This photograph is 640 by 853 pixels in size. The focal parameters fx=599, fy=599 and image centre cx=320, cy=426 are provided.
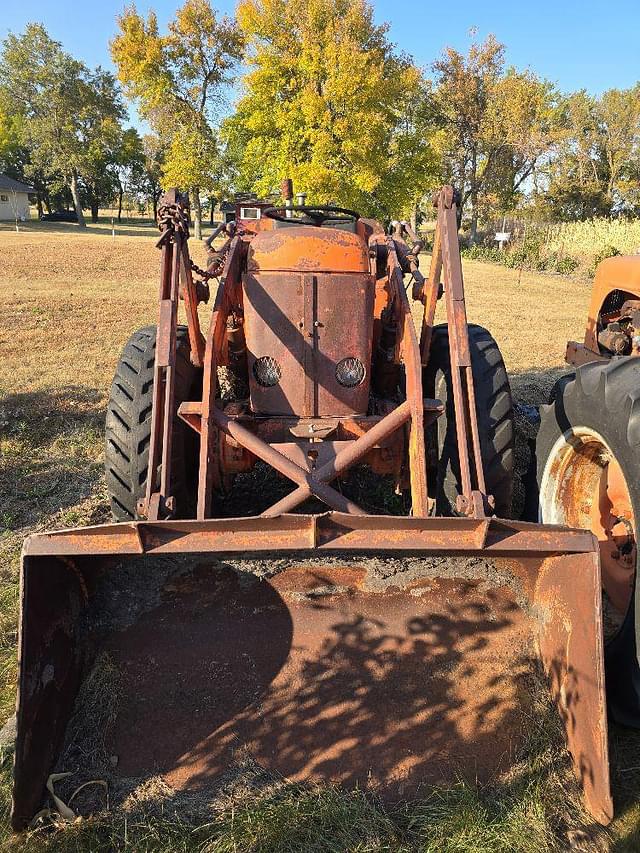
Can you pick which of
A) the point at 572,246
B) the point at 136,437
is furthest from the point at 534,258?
the point at 136,437

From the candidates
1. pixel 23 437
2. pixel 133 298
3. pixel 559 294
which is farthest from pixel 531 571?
pixel 559 294

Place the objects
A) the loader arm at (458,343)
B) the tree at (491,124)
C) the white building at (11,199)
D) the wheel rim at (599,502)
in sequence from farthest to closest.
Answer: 1. the white building at (11,199)
2. the tree at (491,124)
3. the wheel rim at (599,502)
4. the loader arm at (458,343)

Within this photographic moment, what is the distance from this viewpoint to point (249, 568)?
2.81m

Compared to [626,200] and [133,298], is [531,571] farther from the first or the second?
[626,200]

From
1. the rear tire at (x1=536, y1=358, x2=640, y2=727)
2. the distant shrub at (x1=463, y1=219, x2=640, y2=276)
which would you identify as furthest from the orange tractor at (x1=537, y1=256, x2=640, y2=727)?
the distant shrub at (x1=463, y1=219, x2=640, y2=276)

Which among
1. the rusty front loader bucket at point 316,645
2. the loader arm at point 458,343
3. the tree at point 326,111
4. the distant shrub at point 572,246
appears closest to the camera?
the rusty front loader bucket at point 316,645

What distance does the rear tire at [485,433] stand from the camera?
3264 mm

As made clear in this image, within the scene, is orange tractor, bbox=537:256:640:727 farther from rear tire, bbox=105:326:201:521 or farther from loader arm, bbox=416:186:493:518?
rear tire, bbox=105:326:201:521

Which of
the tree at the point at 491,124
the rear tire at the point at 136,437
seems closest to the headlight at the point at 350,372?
the rear tire at the point at 136,437

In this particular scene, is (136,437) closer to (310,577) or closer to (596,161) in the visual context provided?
(310,577)

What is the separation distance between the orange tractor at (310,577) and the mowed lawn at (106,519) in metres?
0.12

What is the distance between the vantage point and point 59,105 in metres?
42.6

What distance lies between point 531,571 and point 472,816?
3.41 ft

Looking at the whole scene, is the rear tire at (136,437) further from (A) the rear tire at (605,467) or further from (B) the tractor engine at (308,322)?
(A) the rear tire at (605,467)
